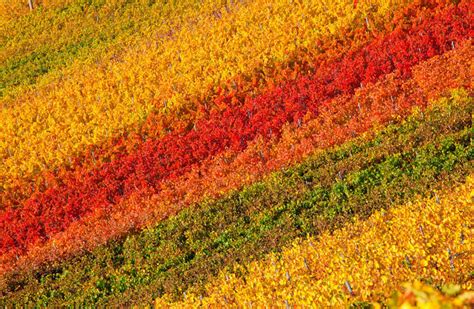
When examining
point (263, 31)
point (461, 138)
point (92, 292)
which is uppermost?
point (263, 31)

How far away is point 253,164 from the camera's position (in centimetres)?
2302

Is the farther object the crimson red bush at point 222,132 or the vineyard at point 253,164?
the crimson red bush at point 222,132

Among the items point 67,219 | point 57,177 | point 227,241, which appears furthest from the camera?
point 57,177

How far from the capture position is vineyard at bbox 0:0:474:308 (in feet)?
41.6

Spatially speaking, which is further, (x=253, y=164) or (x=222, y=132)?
(x=222, y=132)

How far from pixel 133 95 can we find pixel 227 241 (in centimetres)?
1980

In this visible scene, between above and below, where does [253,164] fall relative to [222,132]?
below

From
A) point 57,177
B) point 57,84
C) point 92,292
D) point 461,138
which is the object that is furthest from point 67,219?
point 57,84

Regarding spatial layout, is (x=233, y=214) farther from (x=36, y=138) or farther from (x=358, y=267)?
(x=36, y=138)

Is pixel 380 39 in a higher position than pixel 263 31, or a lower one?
lower

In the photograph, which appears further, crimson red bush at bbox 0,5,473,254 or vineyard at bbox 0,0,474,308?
crimson red bush at bbox 0,5,473,254

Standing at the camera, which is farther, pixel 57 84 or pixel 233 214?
pixel 57 84

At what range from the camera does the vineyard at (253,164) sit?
499 inches

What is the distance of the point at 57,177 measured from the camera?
29172mm
